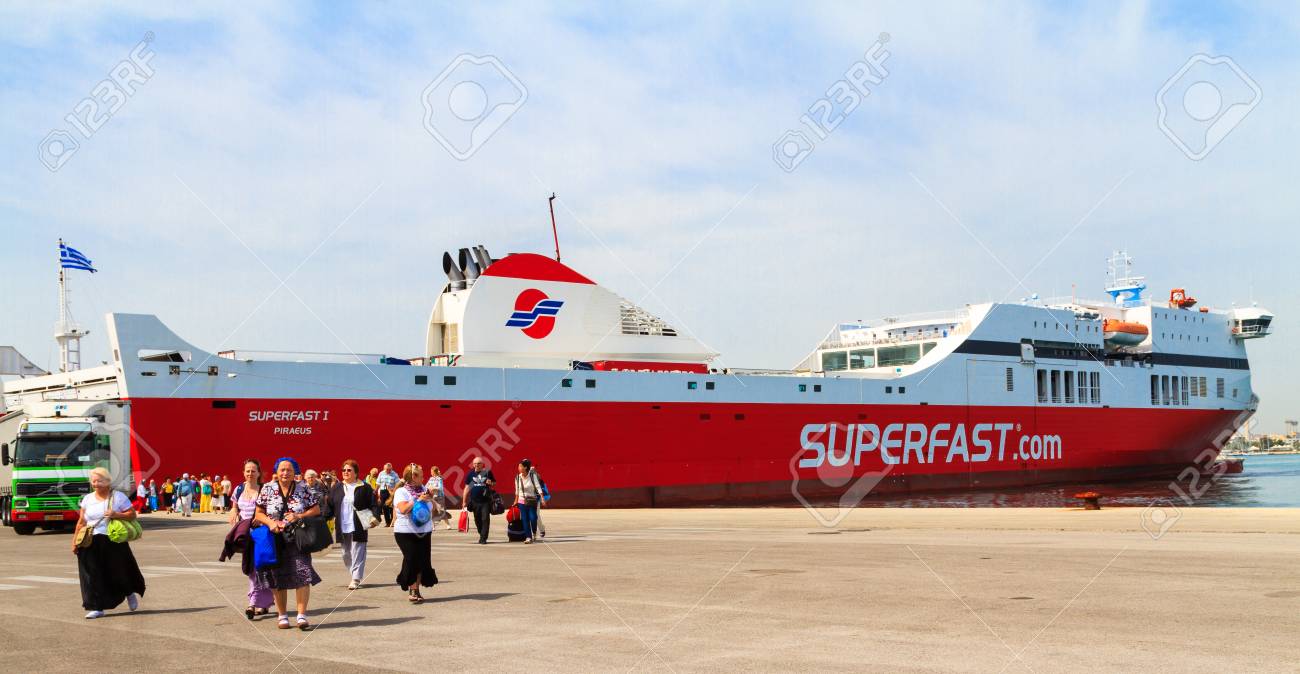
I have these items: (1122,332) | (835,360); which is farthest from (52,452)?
(1122,332)

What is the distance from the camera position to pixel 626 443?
1414 inches

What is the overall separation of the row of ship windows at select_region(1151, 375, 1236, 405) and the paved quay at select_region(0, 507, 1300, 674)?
1572 inches

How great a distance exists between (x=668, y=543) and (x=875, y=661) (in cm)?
1046

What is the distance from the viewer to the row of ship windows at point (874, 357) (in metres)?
48.6

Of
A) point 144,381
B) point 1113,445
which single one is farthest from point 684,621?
point 1113,445

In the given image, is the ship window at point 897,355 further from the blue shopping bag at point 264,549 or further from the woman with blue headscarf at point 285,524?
the blue shopping bag at point 264,549

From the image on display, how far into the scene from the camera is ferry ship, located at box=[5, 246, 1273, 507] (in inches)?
1177

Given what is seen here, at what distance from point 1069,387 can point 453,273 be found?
2937 cm

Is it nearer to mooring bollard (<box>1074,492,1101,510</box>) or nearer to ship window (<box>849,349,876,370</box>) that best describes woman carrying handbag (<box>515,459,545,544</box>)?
mooring bollard (<box>1074,492,1101,510</box>)

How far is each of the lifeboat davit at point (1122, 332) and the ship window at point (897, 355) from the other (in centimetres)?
1007

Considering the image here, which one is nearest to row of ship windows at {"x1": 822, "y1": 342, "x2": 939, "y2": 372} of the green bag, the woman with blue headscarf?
the green bag

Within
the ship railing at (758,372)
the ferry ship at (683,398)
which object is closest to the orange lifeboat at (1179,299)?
the ferry ship at (683,398)

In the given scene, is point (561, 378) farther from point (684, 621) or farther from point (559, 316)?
point (684, 621)

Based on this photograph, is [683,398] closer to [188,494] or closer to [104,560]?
[188,494]
